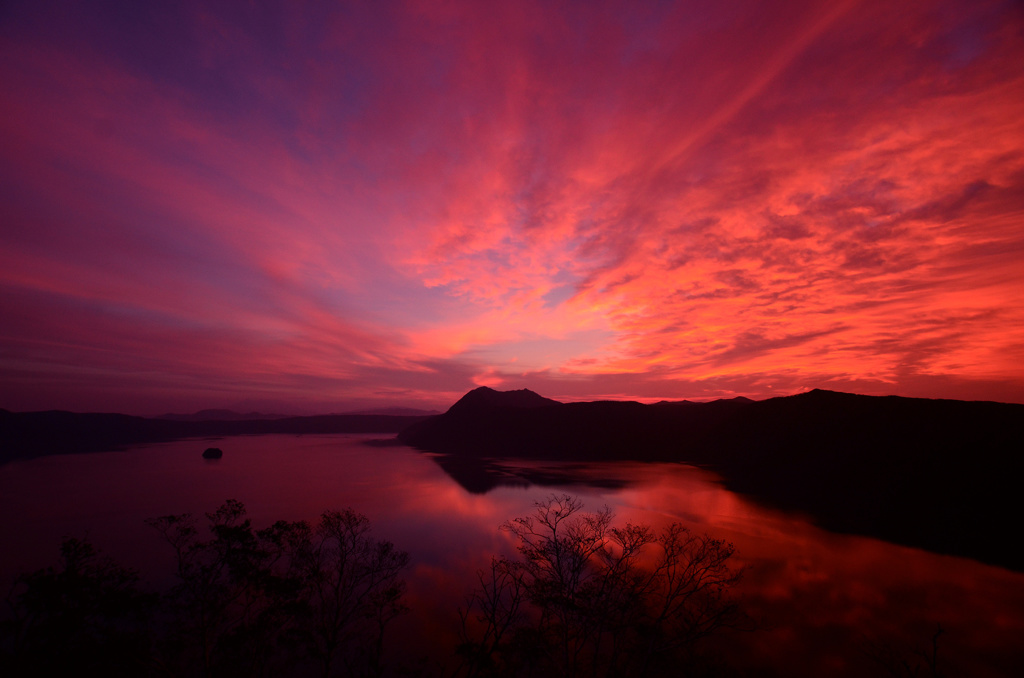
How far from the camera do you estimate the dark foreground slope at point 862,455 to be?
57500mm

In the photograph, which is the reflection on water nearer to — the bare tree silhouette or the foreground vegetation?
the bare tree silhouette

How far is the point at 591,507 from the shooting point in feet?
231

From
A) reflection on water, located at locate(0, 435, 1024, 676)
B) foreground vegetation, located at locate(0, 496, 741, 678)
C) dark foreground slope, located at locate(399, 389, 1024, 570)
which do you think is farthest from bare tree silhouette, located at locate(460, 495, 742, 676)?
dark foreground slope, located at locate(399, 389, 1024, 570)

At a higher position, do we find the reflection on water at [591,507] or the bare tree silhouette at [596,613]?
the bare tree silhouette at [596,613]

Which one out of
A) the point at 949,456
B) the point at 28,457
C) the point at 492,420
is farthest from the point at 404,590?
the point at 28,457

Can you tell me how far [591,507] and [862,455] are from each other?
6315cm

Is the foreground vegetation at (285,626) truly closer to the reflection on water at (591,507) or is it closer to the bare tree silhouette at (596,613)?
the bare tree silhouette at (596,613)

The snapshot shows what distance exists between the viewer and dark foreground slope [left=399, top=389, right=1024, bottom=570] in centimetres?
5750

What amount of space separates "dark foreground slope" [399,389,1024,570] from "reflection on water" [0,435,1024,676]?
11.1 m

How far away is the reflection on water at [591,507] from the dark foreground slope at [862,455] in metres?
11.1

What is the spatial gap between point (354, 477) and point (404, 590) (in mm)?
82728

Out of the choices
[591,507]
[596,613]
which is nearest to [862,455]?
[591,507]

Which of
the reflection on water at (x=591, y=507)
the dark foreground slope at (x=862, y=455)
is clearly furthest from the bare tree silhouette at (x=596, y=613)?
the dark foreground slope at (x=862, y=455)

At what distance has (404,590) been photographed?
122ft
